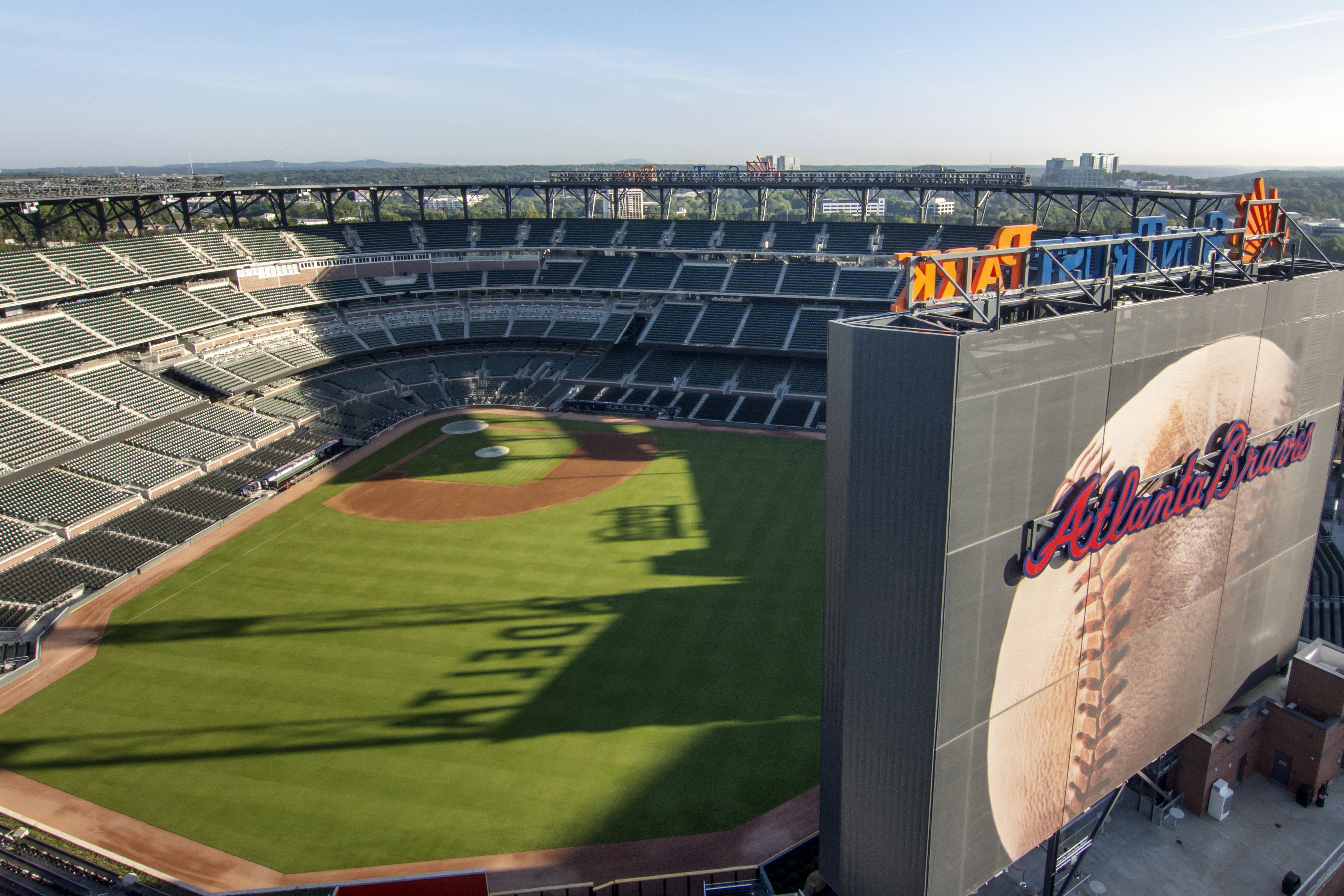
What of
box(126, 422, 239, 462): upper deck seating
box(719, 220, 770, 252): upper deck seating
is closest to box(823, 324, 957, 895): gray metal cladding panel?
box(126, 422, 239, 462): upper deck seating

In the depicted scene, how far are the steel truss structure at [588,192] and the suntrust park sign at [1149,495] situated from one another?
28.8 metres

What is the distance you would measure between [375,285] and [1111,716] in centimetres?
7258

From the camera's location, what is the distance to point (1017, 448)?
46.3 ft

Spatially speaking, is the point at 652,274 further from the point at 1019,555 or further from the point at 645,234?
the point at 1019,555

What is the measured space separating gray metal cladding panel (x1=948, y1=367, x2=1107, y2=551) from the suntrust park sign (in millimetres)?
745

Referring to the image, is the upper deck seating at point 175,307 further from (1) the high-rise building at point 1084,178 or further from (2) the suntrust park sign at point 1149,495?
(1) the high-rise building at point 1084,178

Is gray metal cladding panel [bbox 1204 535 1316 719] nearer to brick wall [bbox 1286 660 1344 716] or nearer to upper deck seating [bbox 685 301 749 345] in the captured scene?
brick wall [bbox 1286 660 1344 716]

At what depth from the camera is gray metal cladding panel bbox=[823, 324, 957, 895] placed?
1345cm

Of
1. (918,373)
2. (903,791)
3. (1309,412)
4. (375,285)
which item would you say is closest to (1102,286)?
(918,373)

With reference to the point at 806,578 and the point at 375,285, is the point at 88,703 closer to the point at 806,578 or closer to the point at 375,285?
the point at 806,578

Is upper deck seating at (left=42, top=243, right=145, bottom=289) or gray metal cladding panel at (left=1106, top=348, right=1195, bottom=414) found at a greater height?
upper deck seating at (left=42, top=243, right=145, bottom=289)

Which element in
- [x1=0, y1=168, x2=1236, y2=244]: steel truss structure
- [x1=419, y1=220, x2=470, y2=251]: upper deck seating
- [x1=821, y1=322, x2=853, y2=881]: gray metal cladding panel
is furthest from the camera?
[x1=419, y1=220, x2=470, y2=251]: upper deck seating

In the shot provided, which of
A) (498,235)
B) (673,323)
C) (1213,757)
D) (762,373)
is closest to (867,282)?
(762,373)

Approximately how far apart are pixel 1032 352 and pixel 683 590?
24.1 metres
